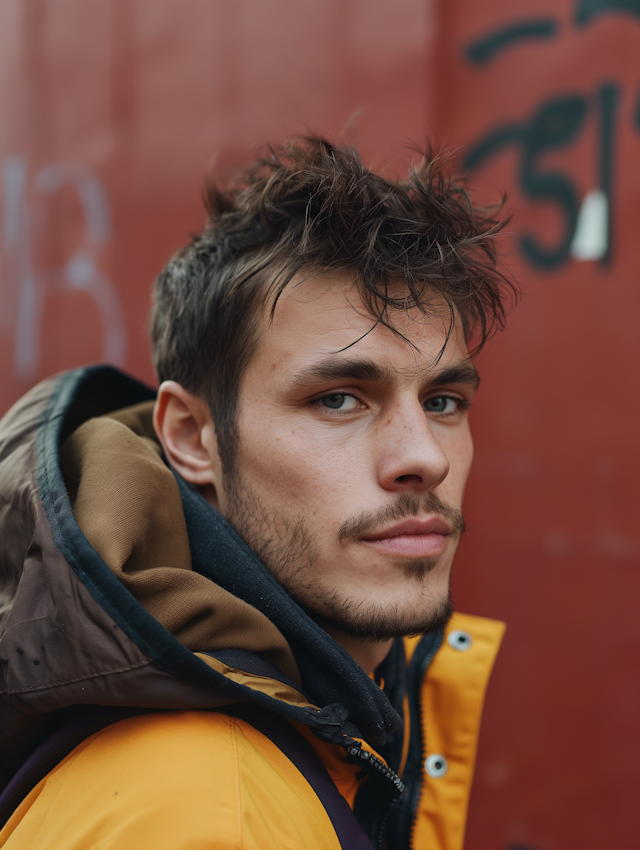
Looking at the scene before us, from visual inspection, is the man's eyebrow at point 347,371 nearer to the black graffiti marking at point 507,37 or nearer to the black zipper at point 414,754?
the black zipper at point 414,754

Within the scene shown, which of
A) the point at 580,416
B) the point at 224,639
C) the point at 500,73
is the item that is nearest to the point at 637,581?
the point at 580,416

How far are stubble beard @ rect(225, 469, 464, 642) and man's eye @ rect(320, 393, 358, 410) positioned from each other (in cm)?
22

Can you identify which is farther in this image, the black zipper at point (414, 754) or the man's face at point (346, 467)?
the black zipper at point (414, 754)

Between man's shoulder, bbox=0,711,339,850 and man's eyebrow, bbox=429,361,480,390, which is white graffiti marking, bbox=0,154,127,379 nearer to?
man's eyebrow, bbox=429,361,480,390

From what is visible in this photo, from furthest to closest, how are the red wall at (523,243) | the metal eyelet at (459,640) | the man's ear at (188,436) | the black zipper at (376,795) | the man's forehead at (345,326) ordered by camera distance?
the red wall at (523,243) < the metal eyelet at (459,640) < the man's ear at (188,436) < the man's forehead at (345,326) < the black zipper at (376,795)

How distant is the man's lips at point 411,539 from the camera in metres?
1.28

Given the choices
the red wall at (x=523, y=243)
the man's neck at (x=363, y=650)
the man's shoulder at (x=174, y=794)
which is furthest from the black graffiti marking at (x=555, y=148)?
the man's shoulder at (x=174, y=794)

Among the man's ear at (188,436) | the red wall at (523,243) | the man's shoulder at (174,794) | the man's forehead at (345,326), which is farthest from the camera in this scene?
the red wall at (523,243)

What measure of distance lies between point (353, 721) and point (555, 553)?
4.22 feet

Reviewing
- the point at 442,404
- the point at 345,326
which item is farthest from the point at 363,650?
the point at 345,326

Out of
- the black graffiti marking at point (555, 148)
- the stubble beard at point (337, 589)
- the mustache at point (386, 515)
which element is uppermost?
the black graffiti marking at point (555, 148)

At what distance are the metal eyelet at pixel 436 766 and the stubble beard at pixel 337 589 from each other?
0.45 m

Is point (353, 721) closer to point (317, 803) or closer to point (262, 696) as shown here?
point (317, 803)

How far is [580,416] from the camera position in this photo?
2.28 metres
